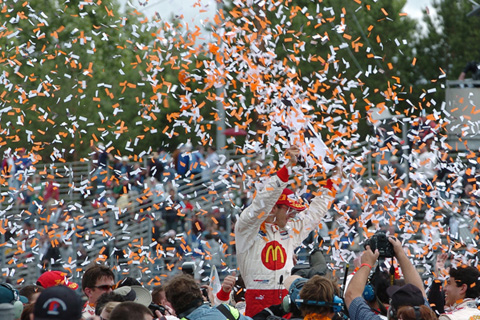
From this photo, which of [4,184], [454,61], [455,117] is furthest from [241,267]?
[454,61]

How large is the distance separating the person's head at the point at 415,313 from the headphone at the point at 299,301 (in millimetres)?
470

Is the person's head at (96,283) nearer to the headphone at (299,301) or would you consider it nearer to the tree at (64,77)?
the headphone at (299,301)

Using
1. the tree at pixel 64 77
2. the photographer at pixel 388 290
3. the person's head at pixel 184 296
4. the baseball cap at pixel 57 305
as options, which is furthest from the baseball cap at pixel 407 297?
the tree at pixel 64 77

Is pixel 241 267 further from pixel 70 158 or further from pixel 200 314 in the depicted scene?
pixel 70 158

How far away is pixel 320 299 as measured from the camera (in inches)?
219

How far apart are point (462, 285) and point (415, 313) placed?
2.17 meters

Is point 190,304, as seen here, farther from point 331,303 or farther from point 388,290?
point 388,290

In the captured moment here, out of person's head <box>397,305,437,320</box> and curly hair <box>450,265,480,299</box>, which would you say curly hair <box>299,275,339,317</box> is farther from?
curly hair <box>450,265,480,299</box>

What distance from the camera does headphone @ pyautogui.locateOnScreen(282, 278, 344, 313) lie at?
556 cm

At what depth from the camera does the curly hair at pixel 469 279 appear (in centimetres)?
716

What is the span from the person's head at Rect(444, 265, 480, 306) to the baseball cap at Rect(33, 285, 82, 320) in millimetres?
3916

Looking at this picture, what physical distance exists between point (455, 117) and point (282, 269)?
724 cm

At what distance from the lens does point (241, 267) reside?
309 inches

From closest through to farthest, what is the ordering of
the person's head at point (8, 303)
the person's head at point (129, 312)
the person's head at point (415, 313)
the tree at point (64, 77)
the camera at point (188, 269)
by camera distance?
the person's head at point (129, 312) < the person's head at point (8, 303) < the person's head at point (415, 313) < the camera at point (188, 269) < the tree at point (64, 77)
